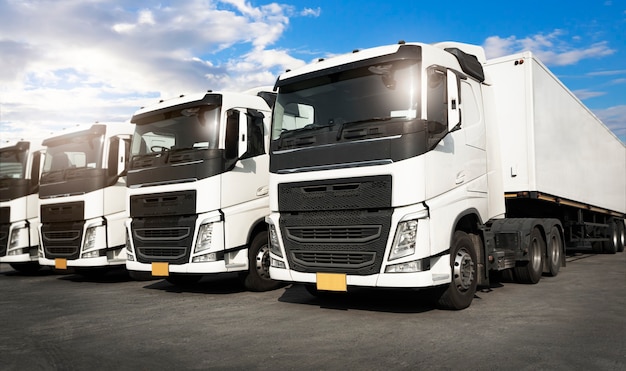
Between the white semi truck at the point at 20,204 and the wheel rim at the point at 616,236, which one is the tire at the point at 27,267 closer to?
the white semi truck at the point at 20,204

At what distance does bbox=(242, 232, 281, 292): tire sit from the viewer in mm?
8281

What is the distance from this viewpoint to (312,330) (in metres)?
5.52

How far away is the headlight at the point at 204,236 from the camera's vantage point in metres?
7.76

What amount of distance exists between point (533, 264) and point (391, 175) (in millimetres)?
4258

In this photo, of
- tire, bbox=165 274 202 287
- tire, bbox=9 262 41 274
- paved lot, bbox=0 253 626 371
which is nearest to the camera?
paved lot, bbox=0 253 626 371

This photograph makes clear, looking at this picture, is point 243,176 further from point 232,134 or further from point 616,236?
point 616,236

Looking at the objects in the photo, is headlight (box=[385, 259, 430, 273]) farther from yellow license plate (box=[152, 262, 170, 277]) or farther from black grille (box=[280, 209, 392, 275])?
yellow license plate (box=[152, 262, 170, 277])

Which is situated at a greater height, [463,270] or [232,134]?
[232,134]

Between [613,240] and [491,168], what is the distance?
10125mm

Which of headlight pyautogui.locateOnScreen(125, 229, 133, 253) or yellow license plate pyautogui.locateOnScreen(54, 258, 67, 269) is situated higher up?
headlight pyautogui.locateOnScreen(125, 229, 133, 253)

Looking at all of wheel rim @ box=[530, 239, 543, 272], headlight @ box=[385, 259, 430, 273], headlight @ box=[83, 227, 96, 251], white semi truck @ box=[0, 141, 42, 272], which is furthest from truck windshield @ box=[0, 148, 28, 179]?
wheel rim @ box=[530, 239, 543, 272]

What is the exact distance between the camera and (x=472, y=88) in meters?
7.00

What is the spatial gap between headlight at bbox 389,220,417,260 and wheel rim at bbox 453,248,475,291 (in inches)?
35.9

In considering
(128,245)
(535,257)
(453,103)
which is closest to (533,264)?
(535,257)
